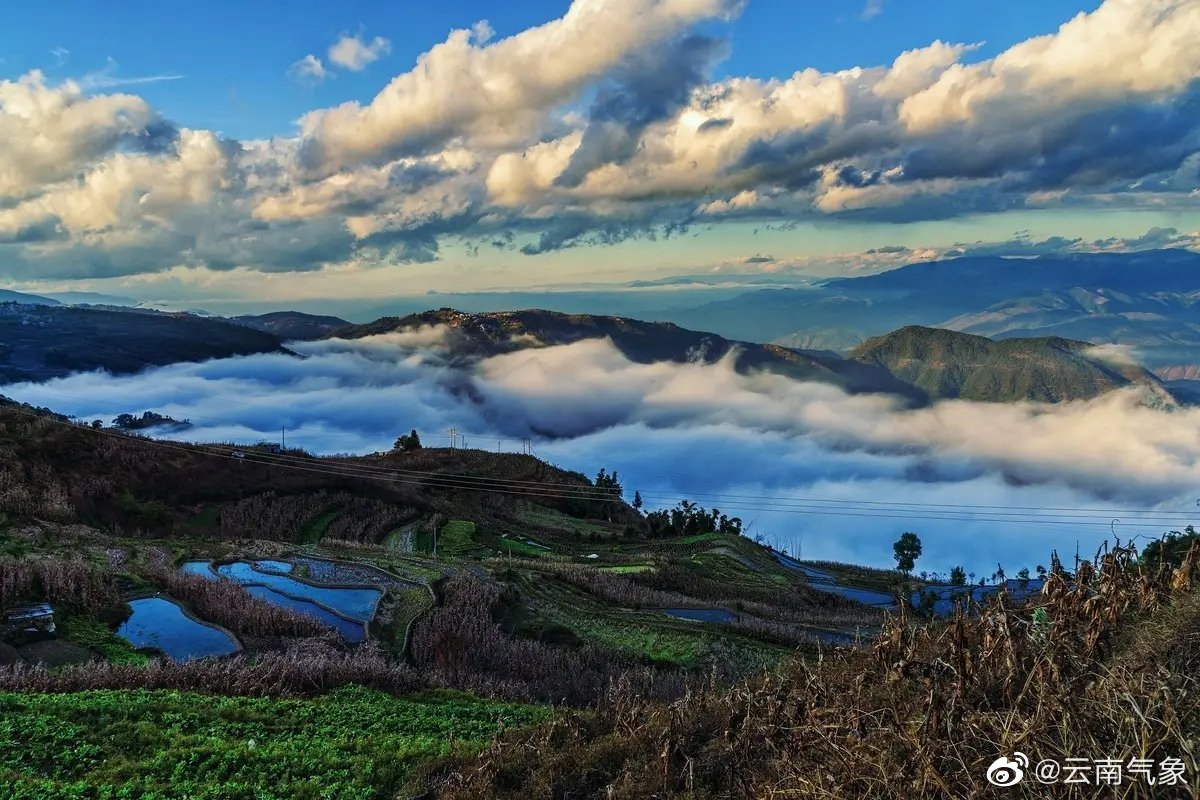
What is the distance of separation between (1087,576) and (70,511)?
49.5m

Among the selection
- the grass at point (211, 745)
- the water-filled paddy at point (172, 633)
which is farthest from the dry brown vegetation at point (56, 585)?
the grass at point (211, 745)

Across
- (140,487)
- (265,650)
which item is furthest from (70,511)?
(265,650)

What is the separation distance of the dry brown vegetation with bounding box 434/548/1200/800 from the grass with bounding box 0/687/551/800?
2.00 m

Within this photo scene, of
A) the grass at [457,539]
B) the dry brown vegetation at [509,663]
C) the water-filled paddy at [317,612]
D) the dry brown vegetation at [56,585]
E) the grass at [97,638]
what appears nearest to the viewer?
the grass at [97,638]

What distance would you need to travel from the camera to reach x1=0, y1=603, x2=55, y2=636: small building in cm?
1964

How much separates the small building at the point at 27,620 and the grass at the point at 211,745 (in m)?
7.75

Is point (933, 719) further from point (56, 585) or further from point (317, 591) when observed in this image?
point (317, 591)

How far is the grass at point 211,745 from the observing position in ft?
34.6

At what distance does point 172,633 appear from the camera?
22969 mm

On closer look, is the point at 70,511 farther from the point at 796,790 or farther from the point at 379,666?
the point at 796,790

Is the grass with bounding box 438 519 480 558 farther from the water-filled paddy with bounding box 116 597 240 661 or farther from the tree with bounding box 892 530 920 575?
the tree with bounding box 892 530 920 575

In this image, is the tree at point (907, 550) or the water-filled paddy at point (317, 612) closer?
the water-filled paddy at point (317, 612)

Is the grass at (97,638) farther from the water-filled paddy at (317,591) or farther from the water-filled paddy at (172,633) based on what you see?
the water-filled paddy at (317,591)

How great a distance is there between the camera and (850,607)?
61781 millimetres
